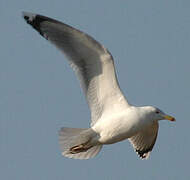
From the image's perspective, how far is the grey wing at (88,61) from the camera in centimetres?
971

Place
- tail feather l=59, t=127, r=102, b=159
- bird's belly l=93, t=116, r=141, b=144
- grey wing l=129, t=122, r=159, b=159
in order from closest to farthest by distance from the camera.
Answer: bird's belly l=93, t=116, r=141, b=144 < tail feather l=59, t=127, r=102, b=159 < grey wing l=129, t=122, r=159, b=159

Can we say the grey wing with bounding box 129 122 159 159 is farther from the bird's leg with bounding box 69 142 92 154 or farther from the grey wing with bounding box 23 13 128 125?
the bird's leg with bounding box 69 142 92 154

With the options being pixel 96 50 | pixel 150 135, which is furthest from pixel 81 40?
pixel 150 135

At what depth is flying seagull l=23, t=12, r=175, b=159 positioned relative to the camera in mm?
9680

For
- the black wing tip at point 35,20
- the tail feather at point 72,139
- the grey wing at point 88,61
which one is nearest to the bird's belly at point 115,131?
the tail feather at point 72,139

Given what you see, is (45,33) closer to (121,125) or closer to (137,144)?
(121,125)

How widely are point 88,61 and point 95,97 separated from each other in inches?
22.1

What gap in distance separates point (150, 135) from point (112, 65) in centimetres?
155

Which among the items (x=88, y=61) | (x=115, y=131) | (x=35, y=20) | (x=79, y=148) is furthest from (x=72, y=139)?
(x=35, y=20)

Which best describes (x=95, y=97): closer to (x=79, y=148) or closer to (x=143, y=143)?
(x=79, y=148)

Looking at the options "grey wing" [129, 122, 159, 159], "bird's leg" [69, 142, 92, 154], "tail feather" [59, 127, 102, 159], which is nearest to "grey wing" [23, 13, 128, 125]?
"tail feather" [59, 127, 102, 159]

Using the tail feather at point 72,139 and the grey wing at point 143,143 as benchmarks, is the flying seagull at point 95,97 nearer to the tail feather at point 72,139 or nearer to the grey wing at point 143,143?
the tail feather at point 72,139

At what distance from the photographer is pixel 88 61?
991cm

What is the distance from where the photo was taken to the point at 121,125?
9.67 metres
